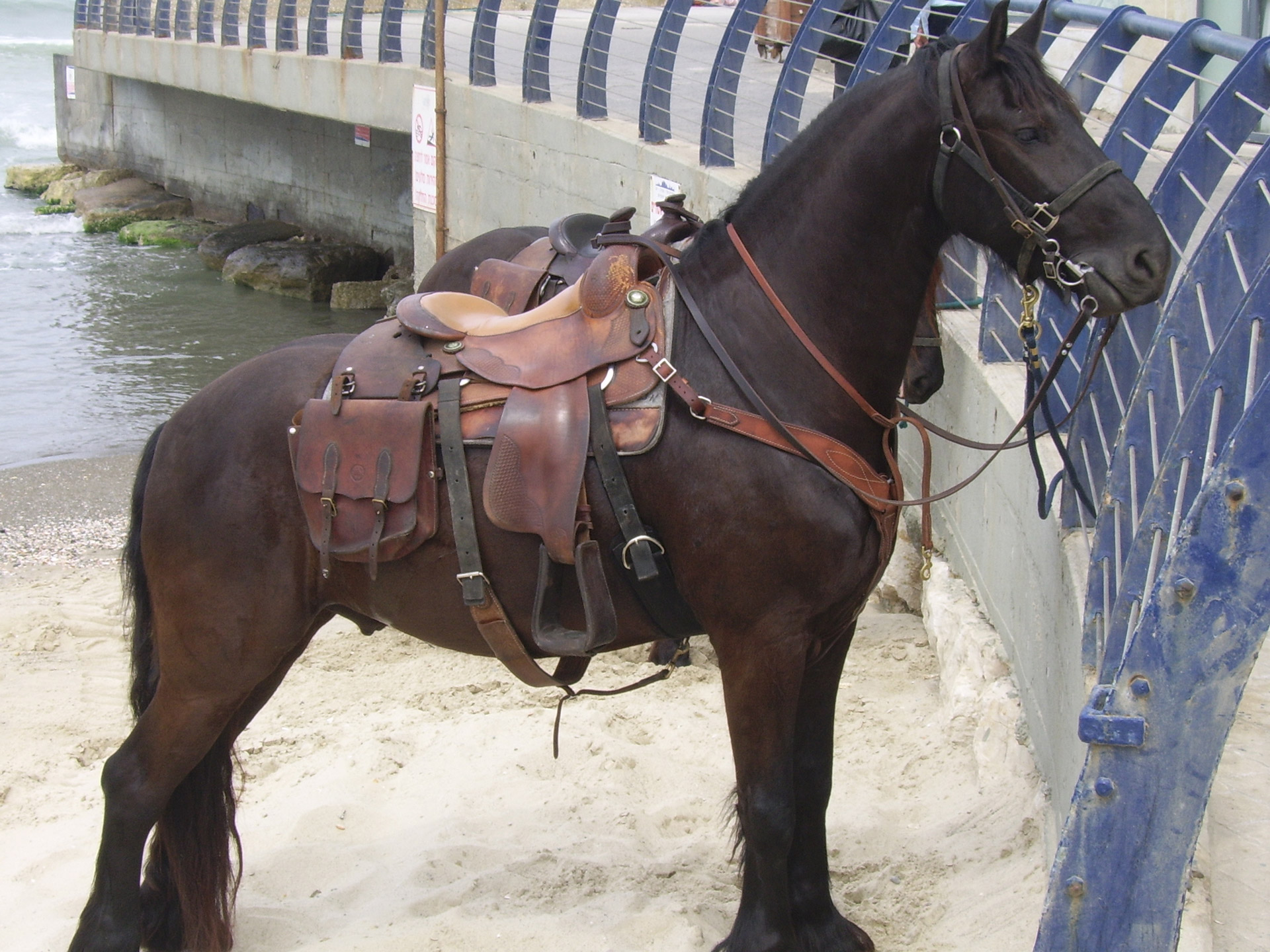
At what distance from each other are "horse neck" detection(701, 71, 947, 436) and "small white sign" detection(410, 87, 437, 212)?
984 centimetres

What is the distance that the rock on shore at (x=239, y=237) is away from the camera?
18594 mm

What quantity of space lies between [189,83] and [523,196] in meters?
9.83

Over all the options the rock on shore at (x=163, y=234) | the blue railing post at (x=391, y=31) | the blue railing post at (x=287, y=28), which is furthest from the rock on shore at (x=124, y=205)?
the blue railing post at (x=391, y=31)

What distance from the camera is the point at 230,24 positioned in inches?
680

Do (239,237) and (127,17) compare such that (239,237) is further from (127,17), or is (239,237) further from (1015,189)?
(1015,189)

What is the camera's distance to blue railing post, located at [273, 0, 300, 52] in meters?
15.7

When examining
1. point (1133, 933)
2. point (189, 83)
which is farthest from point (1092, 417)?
point (189, 83)

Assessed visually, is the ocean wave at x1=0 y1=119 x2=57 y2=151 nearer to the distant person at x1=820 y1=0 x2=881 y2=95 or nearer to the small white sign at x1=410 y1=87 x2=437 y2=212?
the small white sign at x1=410 y1=87 x2=437 y2=212

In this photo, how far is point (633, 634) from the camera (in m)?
3.01

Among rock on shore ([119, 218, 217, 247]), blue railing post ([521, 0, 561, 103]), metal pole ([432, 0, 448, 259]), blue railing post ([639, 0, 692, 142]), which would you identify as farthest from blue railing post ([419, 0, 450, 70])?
rock on shore ([119, 218, 217, 247])

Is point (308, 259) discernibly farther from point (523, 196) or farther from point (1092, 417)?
point (1092, 417)

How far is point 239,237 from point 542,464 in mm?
17743

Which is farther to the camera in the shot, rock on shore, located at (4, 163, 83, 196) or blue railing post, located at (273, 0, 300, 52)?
rock on shore, located at (4, 163, 83, 196)

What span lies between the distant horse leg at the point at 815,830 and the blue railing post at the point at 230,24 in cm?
1675
